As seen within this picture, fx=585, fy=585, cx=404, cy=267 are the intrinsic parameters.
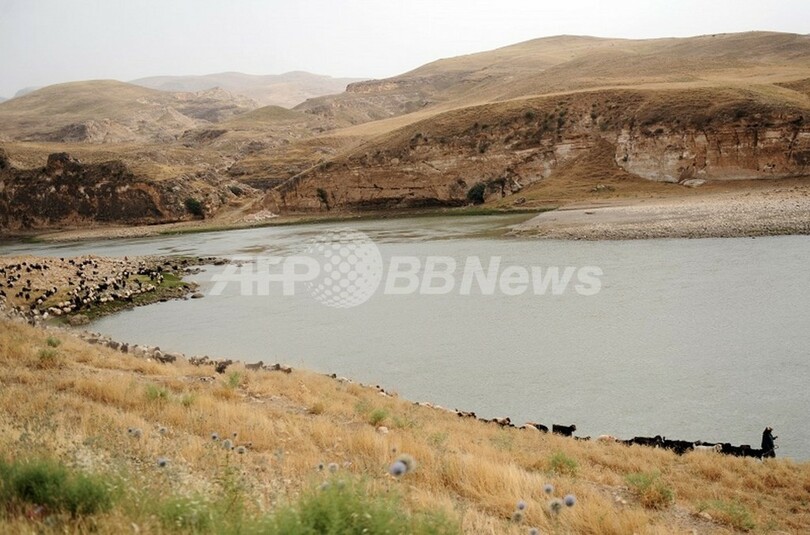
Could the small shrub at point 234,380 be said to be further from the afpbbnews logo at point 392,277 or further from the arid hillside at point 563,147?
the arid hillside at point 563,147

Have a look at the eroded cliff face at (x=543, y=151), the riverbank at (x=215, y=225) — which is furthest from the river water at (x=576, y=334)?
the riverbank at (x=215, y=225)

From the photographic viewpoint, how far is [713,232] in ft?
107

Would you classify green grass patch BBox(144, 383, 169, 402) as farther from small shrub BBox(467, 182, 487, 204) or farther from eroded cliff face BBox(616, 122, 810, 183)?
small shrub BBox(467, 182, 487, 204)

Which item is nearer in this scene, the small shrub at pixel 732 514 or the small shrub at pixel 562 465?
the small shrub at pixel 732 514

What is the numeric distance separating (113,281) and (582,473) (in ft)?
87.6

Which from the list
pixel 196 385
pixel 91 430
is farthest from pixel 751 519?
pixel 196 385

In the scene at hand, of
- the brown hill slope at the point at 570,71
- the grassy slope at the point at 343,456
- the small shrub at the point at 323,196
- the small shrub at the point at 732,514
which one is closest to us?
the grassy slope at the point at 343,456

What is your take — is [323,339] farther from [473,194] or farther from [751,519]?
[473,194]

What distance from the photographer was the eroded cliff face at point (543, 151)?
49.0 m

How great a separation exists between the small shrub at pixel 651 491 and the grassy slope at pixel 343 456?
4cm

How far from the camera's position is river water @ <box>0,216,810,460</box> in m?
11.6

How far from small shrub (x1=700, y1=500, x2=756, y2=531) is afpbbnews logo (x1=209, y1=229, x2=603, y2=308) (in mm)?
15858

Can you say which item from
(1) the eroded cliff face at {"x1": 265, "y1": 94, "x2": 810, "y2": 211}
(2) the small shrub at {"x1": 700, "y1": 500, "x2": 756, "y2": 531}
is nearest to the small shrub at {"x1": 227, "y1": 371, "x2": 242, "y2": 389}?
(2) the small shrub at {"x1": 700, "y1": 500, "x2": 756, "y2": 531}

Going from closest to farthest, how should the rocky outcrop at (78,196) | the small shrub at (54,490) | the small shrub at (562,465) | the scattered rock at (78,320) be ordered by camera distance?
→ the small shrub at (54,490), the small shrub at (562,465), the scattered rock at (78,320), the rocky outcrop at (78,196)
